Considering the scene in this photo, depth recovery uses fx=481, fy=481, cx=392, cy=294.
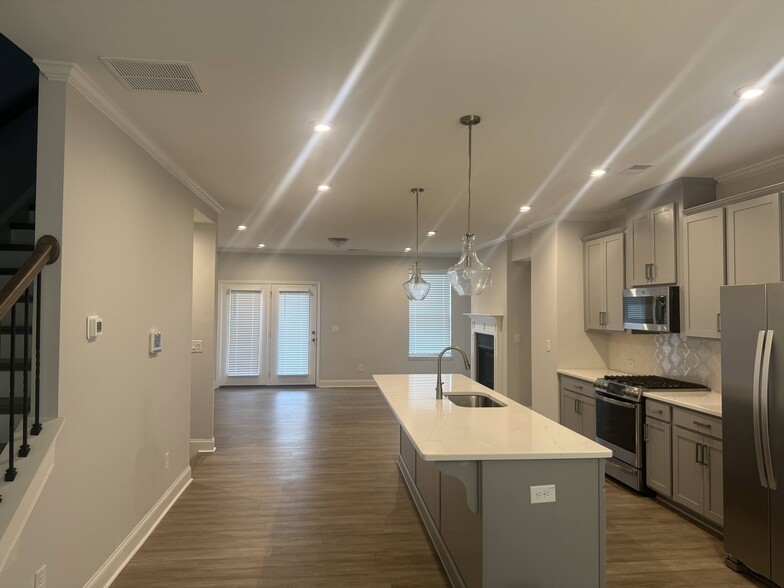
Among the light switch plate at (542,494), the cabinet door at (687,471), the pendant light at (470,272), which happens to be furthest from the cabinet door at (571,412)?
the light switch plate at (542,494)

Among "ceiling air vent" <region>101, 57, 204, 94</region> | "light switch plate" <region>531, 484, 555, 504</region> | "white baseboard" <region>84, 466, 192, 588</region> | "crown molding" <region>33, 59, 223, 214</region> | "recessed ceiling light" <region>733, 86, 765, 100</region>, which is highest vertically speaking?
"recessed ceiling light" <region>733, 86, 765, 100</region>

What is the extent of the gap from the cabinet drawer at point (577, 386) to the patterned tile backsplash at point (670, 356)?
1.99 ft

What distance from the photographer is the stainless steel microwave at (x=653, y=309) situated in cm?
399

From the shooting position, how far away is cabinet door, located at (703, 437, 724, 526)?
10.6ft

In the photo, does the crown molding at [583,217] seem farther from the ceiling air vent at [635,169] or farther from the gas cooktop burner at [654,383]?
the gas cooktop burner at [654,383]

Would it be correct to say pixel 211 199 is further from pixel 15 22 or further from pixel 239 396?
pixel 239 396

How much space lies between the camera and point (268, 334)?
30.0 feet

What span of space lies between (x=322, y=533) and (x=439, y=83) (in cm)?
295

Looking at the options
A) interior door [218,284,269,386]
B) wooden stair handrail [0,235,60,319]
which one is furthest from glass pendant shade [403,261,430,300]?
interior door [218,284,269,386]

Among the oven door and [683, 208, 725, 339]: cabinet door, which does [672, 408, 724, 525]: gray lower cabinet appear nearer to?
the oven door

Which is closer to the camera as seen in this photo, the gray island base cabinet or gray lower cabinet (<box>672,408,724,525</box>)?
the gray island base cabinet

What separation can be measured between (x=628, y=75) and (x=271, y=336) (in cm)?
797

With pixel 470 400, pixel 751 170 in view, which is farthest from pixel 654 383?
pixel 751 170

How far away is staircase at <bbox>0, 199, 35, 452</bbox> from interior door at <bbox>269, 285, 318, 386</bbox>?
612cm
